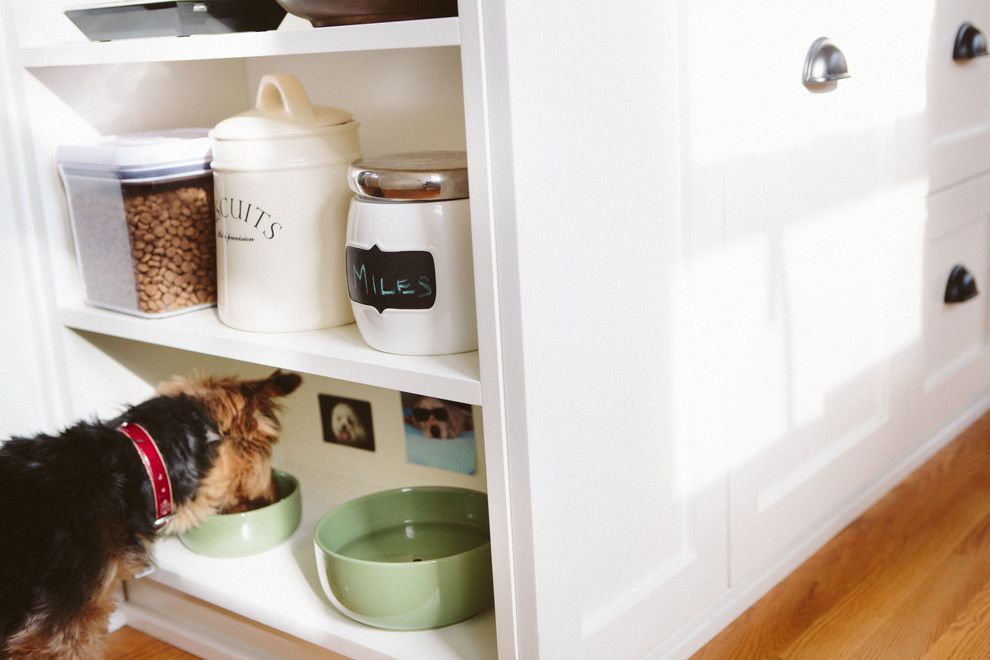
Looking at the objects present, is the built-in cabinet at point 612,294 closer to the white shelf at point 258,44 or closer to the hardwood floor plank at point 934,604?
the white shelf at point 258,44

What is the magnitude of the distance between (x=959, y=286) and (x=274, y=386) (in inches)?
43.8

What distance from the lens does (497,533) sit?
102 centimetres

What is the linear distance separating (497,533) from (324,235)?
0.42m

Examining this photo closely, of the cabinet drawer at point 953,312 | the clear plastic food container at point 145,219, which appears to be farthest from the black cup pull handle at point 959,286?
the clear plastic food container at point 145,219

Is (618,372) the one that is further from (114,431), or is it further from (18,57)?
(18,57)

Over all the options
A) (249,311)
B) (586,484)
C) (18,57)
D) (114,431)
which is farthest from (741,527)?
(18,57)

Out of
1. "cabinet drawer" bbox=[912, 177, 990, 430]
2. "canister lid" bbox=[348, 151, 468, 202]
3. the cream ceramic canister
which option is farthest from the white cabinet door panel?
the cream ceramic canister

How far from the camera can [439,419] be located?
4.81 ft

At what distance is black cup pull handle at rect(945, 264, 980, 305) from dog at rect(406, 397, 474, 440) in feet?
2.72

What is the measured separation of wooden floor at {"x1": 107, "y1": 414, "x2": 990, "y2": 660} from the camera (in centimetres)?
126

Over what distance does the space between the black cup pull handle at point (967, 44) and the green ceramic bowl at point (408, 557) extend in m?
1.01

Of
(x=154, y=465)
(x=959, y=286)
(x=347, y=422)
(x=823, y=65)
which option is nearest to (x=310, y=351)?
(x=154, y=465)

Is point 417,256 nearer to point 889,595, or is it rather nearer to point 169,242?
point 169,242

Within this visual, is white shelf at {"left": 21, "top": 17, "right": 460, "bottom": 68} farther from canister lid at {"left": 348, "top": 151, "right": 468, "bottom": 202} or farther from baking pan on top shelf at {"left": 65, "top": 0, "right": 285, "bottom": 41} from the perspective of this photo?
canister lid at {"left": 348, "top": 151, "right": 468, "bottom": 202}
